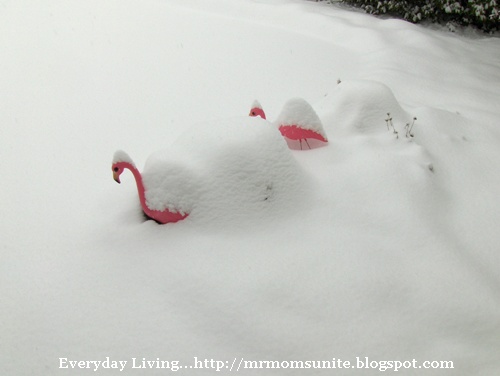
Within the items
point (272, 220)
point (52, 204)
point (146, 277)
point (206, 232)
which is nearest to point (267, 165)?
point (272, 220)

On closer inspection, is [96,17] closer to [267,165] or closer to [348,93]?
[348,93]

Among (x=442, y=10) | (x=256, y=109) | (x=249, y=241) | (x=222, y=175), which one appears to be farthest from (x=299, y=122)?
(x=442, y=10)

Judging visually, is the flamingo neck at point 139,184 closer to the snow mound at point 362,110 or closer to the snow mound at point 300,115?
the snow mound at point 300,115

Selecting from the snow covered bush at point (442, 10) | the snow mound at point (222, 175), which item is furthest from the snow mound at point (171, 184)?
the snow covered bush at point (442, 10)

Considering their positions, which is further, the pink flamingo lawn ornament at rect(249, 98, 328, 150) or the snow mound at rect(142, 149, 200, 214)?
the pink flamingo lawn ornament at rect(249, 98, 328, 150)

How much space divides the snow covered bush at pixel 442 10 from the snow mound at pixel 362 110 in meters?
5.01

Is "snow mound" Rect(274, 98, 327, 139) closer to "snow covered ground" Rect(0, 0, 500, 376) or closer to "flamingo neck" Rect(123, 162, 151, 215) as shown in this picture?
"snow covered ground" Rect(0, 0, 500, 376)

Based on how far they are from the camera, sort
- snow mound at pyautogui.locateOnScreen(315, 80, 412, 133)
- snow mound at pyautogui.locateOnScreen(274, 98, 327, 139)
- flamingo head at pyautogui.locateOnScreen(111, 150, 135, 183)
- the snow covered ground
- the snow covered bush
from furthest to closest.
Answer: the snow covered bush < snow mound at pyautogui.locateOnScreen(315, 80, 412, 133) < snow mound at pyautogui.locateOnScreen(274, 98, 327, 139) < flamingo head at pyautogui.locateOnScreen(111, 150, 135, 183) < the snow covered ground

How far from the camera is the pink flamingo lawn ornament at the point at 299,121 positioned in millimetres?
2688

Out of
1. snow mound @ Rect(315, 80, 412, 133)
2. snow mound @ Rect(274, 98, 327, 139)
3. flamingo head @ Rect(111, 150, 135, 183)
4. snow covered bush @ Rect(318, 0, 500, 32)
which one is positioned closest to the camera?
flamingo head @ Rect(111, 150, 135, 183)

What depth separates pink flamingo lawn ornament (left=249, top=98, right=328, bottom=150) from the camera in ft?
8.82

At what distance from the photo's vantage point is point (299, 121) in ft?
8.89

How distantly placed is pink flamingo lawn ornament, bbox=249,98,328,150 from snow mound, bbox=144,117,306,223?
1.61 ft

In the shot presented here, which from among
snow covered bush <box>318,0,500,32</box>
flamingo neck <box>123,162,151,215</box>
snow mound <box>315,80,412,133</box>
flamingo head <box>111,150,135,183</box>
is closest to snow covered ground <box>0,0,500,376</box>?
snow mound <box>315,80,412,133</box>
